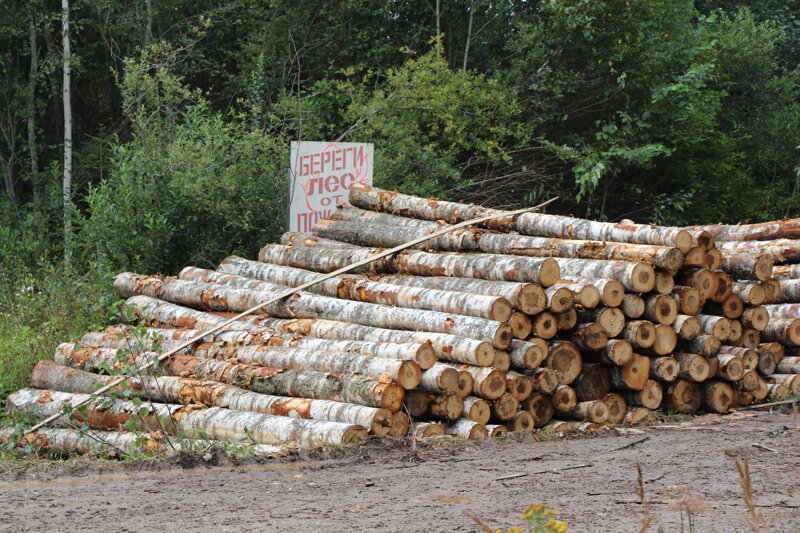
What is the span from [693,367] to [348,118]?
355 inches

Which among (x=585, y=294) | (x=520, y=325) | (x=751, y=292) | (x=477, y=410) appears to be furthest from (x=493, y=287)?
(x=751, y=292)

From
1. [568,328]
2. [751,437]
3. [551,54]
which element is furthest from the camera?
[551,54]

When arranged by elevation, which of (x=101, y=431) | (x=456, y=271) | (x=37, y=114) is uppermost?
(x=37, y=114)

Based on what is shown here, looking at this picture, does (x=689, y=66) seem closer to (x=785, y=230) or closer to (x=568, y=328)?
(x=785, y=230)

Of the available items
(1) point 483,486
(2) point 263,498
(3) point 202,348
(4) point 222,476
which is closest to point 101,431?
(3) point 202,348

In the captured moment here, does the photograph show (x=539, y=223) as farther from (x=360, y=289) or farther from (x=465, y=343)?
(x=465, y=343)

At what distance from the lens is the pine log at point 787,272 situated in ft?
36.8

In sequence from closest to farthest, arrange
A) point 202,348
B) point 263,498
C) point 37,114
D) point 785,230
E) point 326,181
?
1. point 263,498
2. point 202,348
3. point 785,230
4. point 326,181
5. point 37,114

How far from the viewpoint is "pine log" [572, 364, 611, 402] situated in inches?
367

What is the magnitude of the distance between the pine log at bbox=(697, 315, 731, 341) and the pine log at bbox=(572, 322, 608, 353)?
4.02 feet

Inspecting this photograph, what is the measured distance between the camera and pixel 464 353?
338 inches

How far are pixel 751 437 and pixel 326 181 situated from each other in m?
7.10

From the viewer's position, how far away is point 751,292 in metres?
10.1

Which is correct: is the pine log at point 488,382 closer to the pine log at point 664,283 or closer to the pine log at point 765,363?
the pine log at point 664,283
